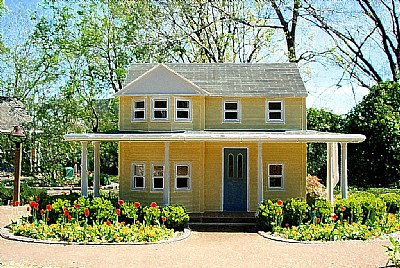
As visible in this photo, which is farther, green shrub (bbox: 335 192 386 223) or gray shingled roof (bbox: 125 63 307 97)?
gray shingled roof (bbox: 125 63 307 97)

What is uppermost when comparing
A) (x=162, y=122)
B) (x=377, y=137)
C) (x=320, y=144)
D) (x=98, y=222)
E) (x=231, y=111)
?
(x=231, y=111)

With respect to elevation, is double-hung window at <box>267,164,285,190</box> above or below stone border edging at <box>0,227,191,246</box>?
above

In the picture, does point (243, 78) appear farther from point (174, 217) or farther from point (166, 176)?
point (174, 217)

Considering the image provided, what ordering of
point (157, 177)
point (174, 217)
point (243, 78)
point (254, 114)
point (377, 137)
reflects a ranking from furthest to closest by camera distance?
point (377, 137) → point (243, 78) → point (254, 114) → point (157, 177) → point (174, 217)

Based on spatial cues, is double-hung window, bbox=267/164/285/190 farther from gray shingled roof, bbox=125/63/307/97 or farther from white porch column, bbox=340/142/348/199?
gray shingled roof, bbox=125/63/307/97

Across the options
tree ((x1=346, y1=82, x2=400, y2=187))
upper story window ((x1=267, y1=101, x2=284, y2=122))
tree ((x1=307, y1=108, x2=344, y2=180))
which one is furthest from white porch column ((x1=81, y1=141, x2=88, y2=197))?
tree ((x1=346, y1=82, x2=400, y2=187))

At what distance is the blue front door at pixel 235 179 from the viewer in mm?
18766

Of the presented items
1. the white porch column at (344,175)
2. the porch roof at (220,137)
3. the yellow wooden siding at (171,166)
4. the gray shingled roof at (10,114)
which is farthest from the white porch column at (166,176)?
the gray shingled roof at (10,114)

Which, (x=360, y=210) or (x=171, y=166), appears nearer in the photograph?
(x=360, y=210)

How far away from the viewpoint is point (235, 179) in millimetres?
18812

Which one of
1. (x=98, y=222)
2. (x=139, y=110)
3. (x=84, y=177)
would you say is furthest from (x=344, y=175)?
(x=84, y=177)

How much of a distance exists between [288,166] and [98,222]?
7167 millimetres

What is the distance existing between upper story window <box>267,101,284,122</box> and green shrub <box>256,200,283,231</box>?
4254 mm

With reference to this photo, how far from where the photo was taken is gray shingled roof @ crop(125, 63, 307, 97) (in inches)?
751
